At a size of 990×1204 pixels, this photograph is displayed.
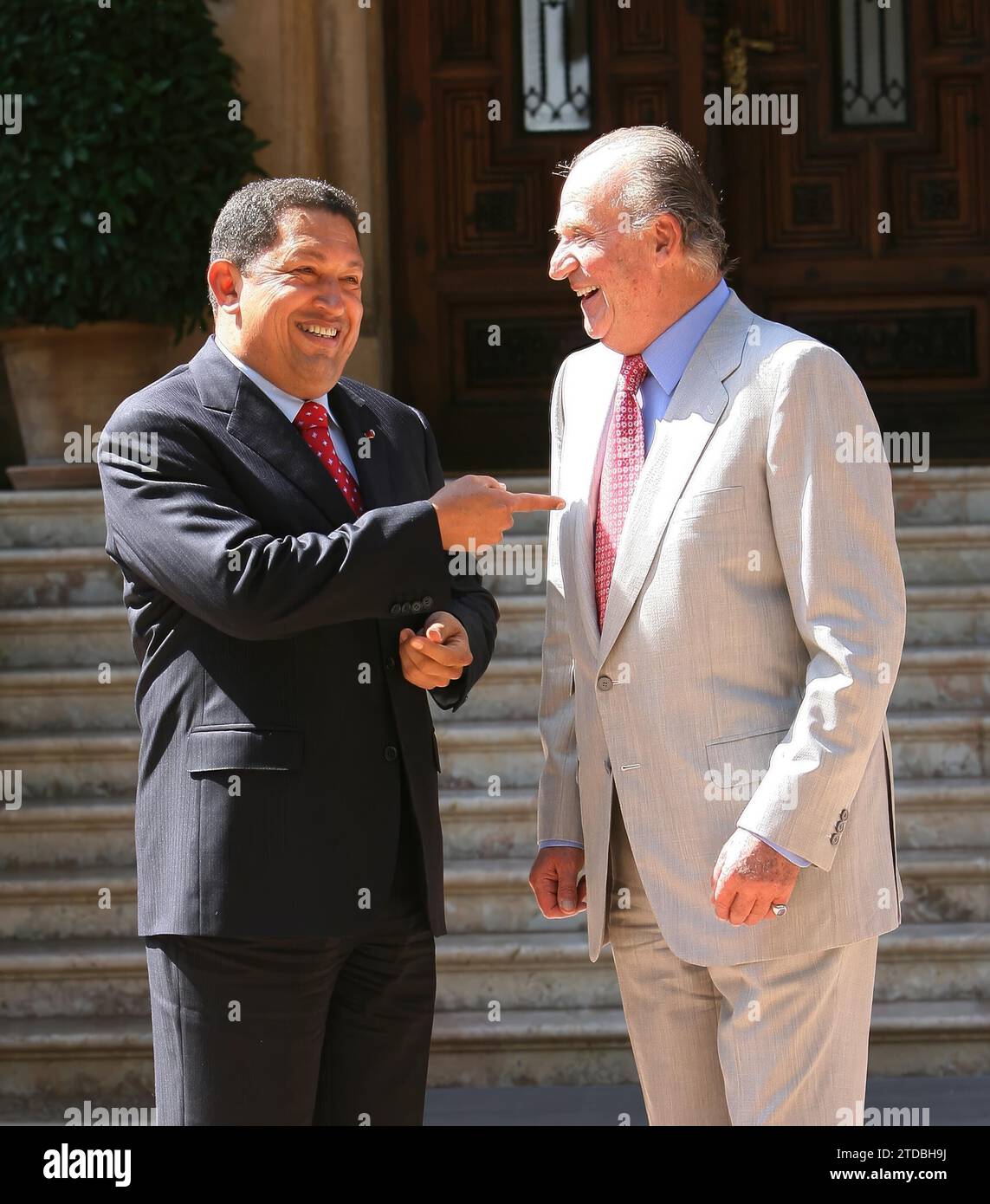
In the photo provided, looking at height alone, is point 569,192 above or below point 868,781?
above

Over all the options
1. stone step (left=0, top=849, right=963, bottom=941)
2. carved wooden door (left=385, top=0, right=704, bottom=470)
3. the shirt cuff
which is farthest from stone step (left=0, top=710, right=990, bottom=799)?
the shirt cuff

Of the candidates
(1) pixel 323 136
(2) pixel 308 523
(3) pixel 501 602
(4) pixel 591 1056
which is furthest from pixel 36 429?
(2) pixel 308 523

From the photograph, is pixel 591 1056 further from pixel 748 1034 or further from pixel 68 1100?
pixel 748 1034

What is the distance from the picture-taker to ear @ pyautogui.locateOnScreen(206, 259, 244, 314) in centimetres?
239

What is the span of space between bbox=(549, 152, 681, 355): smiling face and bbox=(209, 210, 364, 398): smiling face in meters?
0.33

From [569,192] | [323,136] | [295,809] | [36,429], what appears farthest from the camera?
[323,136]

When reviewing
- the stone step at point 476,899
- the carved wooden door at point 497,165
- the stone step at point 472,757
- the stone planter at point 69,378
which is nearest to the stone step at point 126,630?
the stone step at point 472,757

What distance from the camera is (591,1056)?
4.25 meters

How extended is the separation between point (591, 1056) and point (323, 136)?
12.9ft

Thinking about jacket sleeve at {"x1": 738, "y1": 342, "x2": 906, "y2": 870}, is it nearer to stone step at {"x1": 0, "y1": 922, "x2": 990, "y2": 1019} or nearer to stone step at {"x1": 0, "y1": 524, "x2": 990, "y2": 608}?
stone step at {"x1": 0, "y1": 922, "x2": 990, "y2": 1019}

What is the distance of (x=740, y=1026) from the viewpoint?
234 centimetres

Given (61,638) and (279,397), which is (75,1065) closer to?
(61,638)

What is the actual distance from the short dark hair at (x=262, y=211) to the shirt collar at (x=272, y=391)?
0.14 meters

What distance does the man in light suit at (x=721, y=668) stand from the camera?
2268mm
